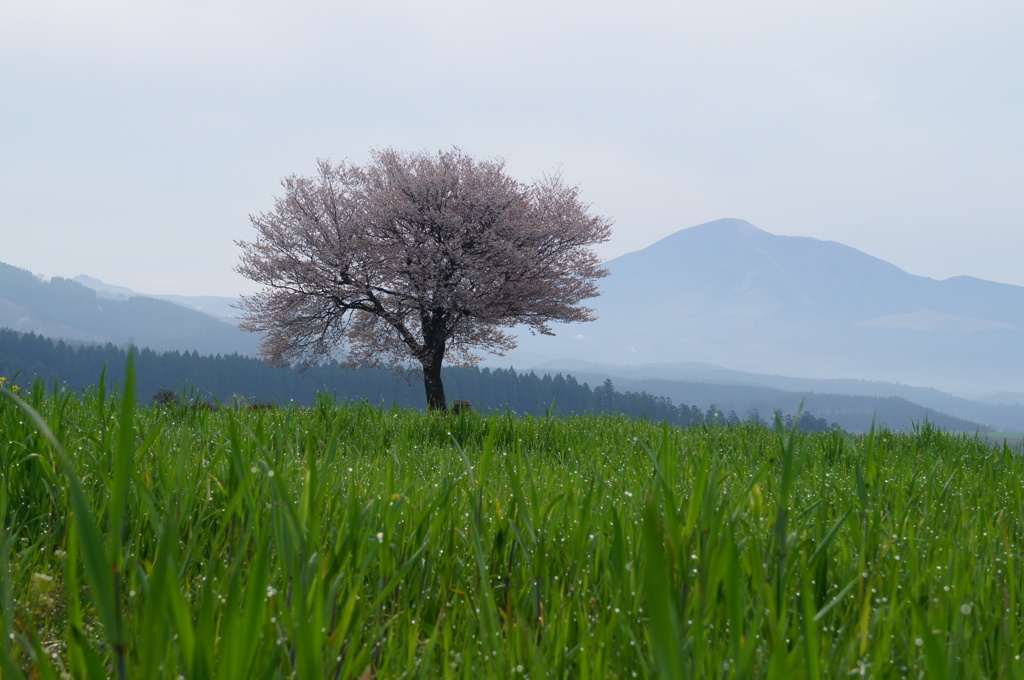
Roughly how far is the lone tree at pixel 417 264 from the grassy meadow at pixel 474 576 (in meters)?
23.8

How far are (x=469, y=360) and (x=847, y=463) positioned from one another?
27.0m

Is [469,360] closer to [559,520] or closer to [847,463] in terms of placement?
[847,463]

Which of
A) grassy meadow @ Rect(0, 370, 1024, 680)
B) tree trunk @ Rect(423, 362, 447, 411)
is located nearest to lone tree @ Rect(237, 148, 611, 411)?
tree trunk @ Rect(423, 362, 447, 411)

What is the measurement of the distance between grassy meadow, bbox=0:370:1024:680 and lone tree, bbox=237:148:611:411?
78.1ft

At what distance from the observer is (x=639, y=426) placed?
Answer: 24.1 feet

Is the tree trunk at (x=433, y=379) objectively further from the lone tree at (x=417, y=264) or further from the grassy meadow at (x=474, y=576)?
the grassy meadow at (x=474, y=576)

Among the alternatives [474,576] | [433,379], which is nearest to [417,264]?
[433,379]

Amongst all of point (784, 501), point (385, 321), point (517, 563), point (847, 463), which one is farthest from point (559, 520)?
point (385, 321)

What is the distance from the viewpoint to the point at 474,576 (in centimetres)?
212

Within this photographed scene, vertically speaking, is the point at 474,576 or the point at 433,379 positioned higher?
the point at 474,576

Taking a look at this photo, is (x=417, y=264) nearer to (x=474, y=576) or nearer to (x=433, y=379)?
(x=433, y=379)

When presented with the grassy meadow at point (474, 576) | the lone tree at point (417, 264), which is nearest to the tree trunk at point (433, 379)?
the lone tree at point (417, 264)

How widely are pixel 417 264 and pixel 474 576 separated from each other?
2579 cm

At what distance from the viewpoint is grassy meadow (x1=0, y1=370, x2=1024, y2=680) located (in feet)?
3.18
